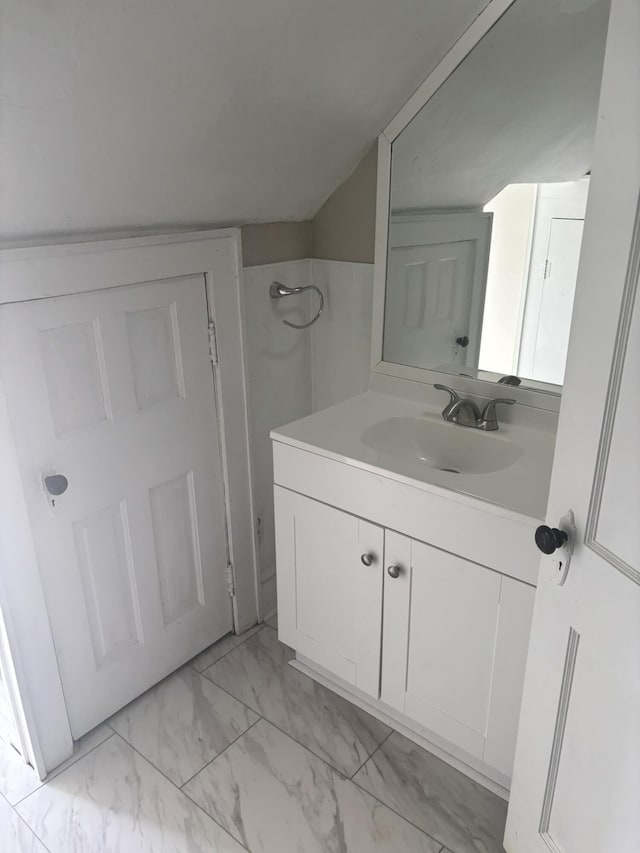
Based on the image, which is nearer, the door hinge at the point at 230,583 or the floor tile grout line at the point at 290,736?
the floor tile grout line at the point at 290,736

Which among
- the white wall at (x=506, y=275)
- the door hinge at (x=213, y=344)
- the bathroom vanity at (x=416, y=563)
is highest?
the white wall at (x=506, y=275)

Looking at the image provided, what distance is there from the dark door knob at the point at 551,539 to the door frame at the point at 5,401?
42.6 inches

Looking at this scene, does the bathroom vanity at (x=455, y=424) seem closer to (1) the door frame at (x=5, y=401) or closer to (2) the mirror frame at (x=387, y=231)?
(2) the mirror frame at (x=387, y=231)

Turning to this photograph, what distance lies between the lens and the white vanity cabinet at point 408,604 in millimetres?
1402

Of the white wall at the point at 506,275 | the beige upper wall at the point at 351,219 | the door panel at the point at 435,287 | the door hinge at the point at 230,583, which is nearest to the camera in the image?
the white wall at the point at 506,275

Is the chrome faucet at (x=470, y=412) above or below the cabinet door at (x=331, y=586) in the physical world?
above

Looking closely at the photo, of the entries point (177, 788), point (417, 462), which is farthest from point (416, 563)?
point (177, 788)

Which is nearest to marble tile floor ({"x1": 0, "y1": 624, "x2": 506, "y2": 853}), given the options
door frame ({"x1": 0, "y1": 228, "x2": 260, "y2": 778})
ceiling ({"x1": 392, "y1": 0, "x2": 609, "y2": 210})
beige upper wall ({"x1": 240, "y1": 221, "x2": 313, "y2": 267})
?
door frame ({"x1": 0, "y1": 228, "x2": 260, "y2": 778})

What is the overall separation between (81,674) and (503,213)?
162 centimetres

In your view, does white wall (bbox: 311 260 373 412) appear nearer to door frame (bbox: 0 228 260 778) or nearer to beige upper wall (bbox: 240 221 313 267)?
beige upper wall (bbox: 240 221 313 267)

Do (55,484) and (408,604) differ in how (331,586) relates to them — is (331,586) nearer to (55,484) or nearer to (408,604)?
(408,604)

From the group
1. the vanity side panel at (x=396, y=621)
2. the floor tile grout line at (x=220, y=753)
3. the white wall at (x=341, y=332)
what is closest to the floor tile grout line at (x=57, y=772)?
the floor tile grout line at (x=220, y=753)

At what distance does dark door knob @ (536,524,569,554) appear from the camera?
42.1 inches

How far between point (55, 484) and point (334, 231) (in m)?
1.11
